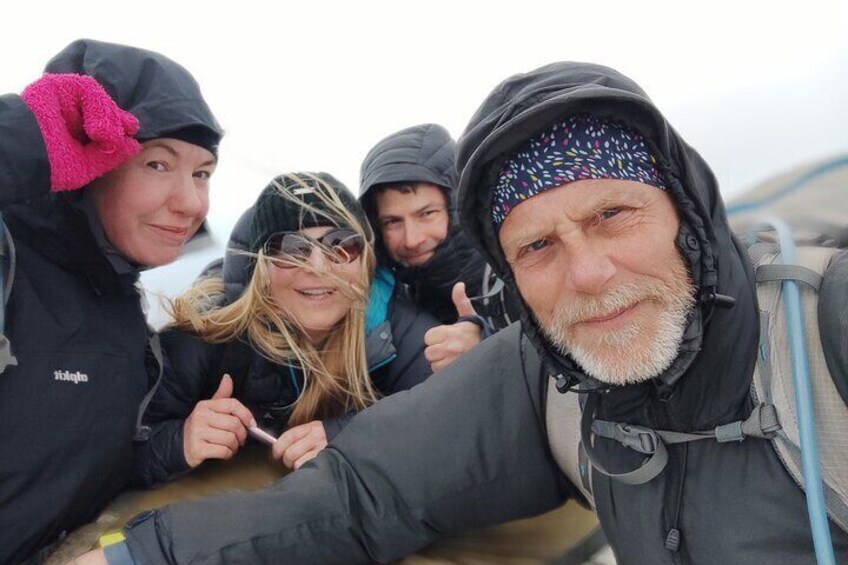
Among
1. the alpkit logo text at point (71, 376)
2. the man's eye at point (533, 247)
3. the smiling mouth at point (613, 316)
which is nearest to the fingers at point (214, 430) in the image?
the alpkit logo text at point (71, 376)

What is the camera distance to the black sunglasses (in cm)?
246

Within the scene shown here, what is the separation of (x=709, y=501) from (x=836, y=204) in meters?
0.64

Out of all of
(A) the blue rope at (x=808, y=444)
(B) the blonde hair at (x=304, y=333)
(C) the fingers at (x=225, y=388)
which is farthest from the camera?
(B) the blonde hair at (x=304, y=333)

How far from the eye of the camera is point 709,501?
4.27ft

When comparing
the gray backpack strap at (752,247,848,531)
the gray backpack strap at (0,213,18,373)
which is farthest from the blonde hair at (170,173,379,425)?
the gray backpack strap at (752,247,848,531)

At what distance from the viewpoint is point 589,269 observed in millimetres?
1403

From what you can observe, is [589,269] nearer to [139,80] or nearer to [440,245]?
[139,80]

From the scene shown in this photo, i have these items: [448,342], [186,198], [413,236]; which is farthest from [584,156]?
[413,236]

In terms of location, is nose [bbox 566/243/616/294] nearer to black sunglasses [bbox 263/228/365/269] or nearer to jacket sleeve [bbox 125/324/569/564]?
jacket sleeve [bbox 125/324/569/564]

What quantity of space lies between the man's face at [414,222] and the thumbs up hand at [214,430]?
116 centimetres

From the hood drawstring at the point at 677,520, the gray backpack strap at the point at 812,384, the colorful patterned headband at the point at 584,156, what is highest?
the colorful patterned headband at the point at 584,156

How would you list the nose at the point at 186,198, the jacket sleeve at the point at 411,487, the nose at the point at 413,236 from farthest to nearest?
the nose at the point at 413,236 < the nose at the point at 186,198 < the jacket sleeve at the point at 411,487

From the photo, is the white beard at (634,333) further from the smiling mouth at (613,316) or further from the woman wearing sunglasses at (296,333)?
the woman wearing sunglasses at (296,333)

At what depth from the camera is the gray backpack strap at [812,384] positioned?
1151 mm
